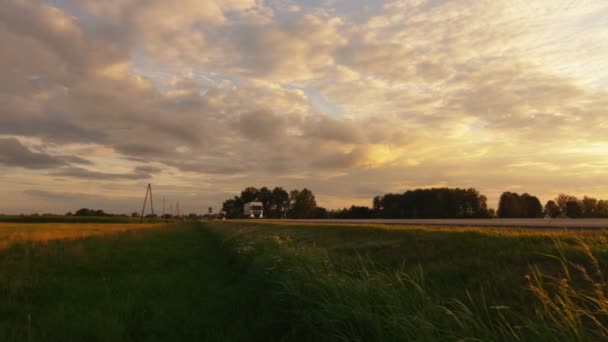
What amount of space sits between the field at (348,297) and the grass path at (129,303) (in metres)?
0.03

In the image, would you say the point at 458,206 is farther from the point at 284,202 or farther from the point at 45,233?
the point at 284,202

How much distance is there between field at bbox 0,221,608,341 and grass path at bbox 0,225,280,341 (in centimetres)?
3

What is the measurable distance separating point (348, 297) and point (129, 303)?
215 inches

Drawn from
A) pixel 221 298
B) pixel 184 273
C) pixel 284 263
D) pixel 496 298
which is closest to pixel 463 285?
pixel 496 298

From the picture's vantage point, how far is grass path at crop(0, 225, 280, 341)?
22.5ft

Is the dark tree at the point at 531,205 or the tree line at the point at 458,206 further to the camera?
the dark tree at the point at 531,205

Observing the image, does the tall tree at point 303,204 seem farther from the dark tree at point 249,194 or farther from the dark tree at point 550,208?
the dark tree at point 550,208

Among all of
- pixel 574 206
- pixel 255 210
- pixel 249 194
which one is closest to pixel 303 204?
pixel 249 194

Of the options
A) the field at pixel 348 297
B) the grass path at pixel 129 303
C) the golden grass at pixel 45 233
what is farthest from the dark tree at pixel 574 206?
the grass path at pixel 129 303

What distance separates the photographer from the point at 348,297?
5.56 metres

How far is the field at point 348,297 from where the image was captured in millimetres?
4418

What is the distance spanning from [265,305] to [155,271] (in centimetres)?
813

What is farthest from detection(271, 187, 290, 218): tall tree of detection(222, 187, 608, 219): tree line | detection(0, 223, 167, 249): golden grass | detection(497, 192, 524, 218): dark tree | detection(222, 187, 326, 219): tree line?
detection(0, 223, 167, 249): golden grass

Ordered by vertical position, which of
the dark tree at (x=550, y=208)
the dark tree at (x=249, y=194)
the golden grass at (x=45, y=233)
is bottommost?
the golden grass at (x=45, y=233)
